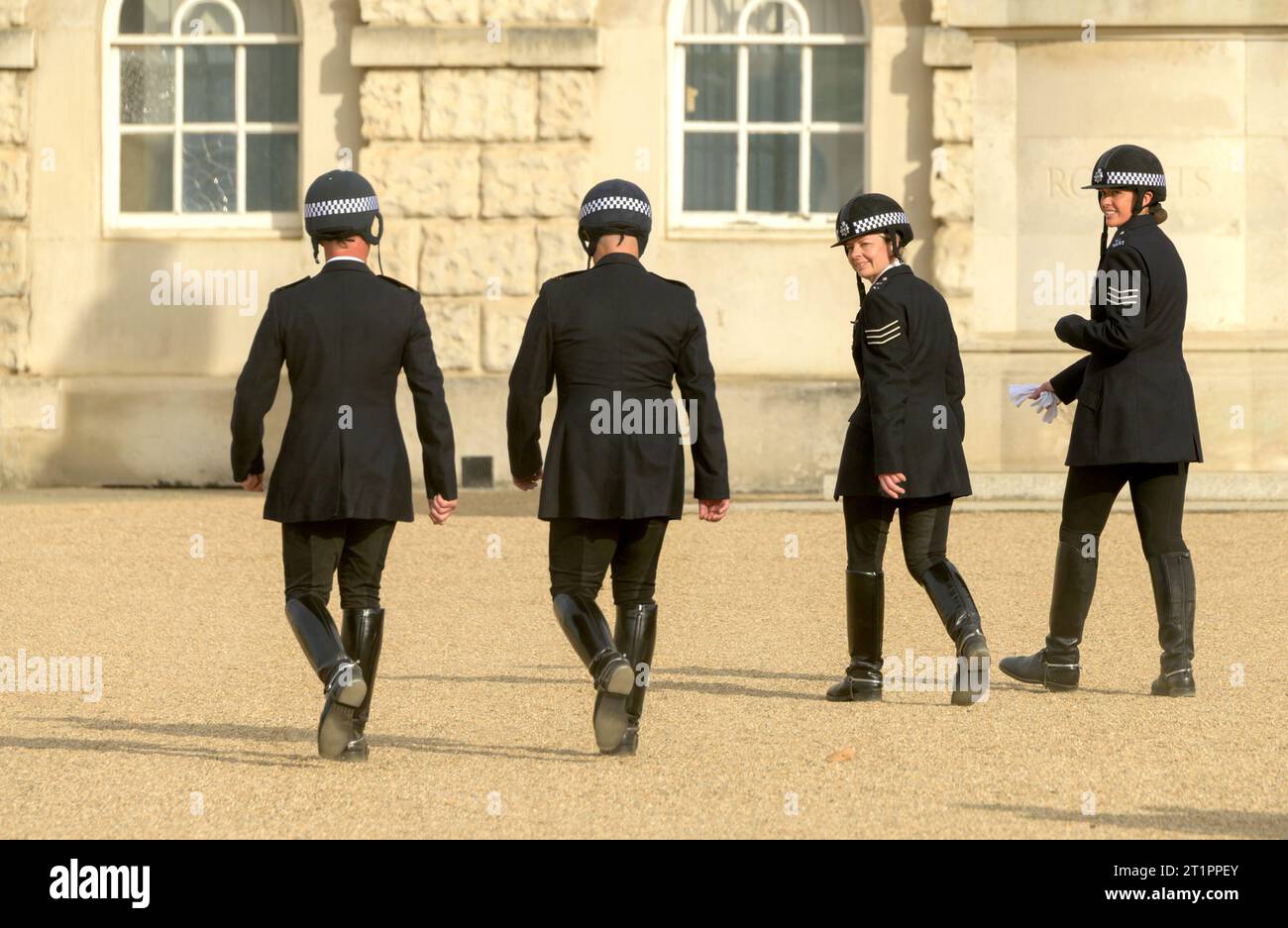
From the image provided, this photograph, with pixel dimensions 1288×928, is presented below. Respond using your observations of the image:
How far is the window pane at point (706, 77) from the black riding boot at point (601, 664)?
1020cm

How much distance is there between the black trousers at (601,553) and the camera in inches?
273

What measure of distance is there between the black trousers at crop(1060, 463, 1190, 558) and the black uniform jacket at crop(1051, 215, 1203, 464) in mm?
126

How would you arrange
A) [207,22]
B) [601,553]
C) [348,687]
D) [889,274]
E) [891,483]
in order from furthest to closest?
[207,22], [889,274], [891,483], [601,553], [348,687]

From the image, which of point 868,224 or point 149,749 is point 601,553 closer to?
point 149,749

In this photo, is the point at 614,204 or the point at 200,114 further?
the point at 200,114

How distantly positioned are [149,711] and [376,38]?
899 cm

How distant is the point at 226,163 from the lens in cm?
1694

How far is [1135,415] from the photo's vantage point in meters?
8.12

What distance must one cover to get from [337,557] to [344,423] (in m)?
0.41

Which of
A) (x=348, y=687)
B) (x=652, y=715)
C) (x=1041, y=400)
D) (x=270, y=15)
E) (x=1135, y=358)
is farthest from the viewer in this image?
(x=270, y=15)

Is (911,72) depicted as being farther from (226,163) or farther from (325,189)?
(325,189)

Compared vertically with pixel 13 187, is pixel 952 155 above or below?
above

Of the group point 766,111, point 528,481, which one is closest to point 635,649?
point 528,481

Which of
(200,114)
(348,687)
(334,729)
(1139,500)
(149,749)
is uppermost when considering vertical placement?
(200,114)
